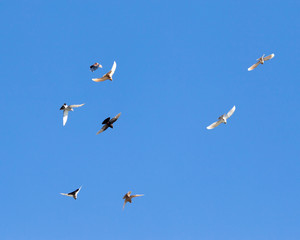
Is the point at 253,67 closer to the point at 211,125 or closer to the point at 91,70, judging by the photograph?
the point at 211,125

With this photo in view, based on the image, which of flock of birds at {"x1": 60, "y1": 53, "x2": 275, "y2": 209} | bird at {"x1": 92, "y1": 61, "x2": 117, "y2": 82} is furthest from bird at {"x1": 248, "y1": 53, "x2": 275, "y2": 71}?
bird at {"x1": 92, "y1": 61, "x2": 117, "y2": 82}

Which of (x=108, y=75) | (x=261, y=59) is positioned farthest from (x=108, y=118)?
(x=261, y=59)

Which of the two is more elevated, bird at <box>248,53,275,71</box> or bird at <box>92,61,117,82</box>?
bird at <box>248,53,275,71</box>

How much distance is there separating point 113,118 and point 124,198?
11780 mm

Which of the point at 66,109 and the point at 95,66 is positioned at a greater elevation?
the point at 95,66

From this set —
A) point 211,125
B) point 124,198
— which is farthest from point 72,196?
point 211,125

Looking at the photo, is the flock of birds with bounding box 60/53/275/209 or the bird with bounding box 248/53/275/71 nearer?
the flock of birds with bounding box 60/53/275/209

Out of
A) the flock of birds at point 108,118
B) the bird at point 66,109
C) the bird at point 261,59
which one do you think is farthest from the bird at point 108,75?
the bird at point 261,59

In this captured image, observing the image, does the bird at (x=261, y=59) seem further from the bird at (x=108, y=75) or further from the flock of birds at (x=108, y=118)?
the bird at (x=108, y=75)

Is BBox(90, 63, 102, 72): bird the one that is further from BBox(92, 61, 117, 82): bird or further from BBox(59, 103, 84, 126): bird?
BBox(59, 103, 84, 126): bird

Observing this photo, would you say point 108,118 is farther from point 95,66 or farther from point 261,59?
point 261,59

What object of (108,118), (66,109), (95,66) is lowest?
(108,118)

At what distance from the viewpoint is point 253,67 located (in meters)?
81.5

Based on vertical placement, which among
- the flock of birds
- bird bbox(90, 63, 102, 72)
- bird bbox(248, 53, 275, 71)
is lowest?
the flock of birds
